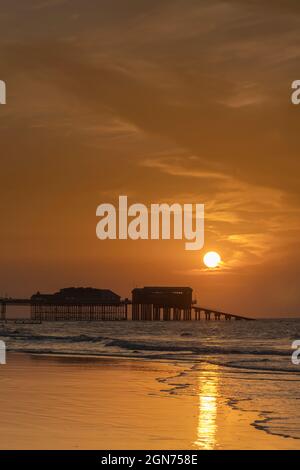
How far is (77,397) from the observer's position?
17.2 metres

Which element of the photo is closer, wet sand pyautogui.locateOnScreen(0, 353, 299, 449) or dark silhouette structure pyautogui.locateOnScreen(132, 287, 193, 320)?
wet sand pyautogui.locateOnScreen(0, 353, 299, 449)

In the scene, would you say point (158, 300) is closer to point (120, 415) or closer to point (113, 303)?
point (113, 303)

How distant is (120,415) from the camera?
14.6 metres

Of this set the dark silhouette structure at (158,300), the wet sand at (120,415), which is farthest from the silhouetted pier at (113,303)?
the wet sand at (120,415)

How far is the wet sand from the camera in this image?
11828 mm

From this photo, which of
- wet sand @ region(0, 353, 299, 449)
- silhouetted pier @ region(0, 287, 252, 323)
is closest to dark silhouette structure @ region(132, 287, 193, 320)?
silhouetted pier @ region(0, 287, 252, 323)

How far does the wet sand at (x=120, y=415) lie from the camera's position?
38.8ft

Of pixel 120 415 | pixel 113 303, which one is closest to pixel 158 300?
pixel 113 303

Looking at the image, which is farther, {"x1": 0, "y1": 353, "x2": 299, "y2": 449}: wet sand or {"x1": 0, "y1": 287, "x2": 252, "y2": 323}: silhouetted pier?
{"x1": 0, "y1": 287, "x2": 252, "y2": 323}: silhouetted pier

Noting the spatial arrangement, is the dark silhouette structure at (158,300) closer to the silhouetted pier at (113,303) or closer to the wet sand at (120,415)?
the silhouetted pier at (113,303)

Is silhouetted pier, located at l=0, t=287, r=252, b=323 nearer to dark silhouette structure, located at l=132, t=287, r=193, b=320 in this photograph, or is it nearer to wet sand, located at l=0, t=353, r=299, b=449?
dark silhouette structure, located at l=132, t=287, r=193, b=320

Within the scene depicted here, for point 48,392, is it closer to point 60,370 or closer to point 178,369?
point 60,370

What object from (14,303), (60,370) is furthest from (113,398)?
(14,303)
